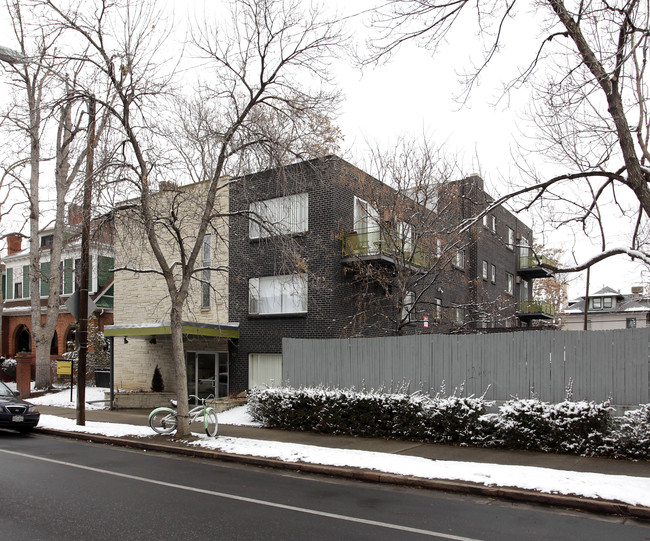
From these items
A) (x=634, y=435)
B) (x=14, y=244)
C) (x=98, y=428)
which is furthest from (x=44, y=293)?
(x=634, y=435)

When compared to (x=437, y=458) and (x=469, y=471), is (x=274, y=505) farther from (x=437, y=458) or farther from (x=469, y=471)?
(x=437, y=458)

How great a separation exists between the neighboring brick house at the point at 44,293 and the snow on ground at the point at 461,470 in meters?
17.9

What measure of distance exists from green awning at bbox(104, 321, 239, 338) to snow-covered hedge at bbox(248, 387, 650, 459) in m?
4.13

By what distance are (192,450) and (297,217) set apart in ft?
32.0

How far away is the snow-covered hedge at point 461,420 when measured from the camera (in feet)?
34.6

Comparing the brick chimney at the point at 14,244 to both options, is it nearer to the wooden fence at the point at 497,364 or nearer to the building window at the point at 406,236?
the building window at the point at 406,236

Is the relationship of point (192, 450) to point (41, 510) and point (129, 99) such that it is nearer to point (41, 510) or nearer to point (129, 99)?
point (41, 510)

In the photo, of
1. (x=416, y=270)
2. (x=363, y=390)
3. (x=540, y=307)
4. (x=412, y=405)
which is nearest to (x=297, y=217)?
(x=416, y=270)

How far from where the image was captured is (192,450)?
12086 mm

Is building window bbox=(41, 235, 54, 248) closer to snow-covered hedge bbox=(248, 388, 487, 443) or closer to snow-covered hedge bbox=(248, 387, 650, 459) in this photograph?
snow-covered hedge bbox=(248, 388, 487, 443)

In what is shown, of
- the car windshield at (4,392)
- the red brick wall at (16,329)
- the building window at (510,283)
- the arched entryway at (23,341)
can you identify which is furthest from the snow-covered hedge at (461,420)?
the arched entryway at (23,341)

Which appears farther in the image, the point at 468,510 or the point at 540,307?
the point at 540,307

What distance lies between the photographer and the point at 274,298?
20250 mm

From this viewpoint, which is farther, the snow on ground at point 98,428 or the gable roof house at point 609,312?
the gable roof house at point 609,312
